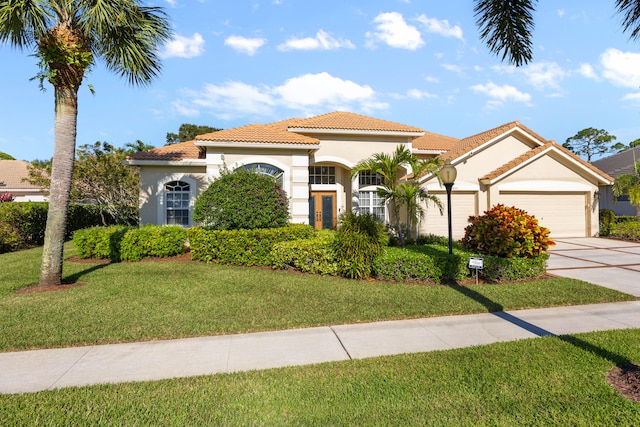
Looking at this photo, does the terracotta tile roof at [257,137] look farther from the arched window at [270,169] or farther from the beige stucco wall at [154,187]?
the beige stucco wall at [154,187]

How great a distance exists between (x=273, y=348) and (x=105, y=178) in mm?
14332

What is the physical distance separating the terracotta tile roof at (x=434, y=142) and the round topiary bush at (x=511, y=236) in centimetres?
853

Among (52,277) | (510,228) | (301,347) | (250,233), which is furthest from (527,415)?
(52,277)

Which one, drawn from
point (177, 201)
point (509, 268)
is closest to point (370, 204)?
point (509, 268)

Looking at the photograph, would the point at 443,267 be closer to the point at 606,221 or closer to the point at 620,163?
the point at 606,221

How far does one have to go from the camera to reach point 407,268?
845cm

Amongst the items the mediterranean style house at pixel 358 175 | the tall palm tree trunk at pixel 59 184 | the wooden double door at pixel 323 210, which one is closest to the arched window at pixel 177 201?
the mediterranean style house at pixel 358 175

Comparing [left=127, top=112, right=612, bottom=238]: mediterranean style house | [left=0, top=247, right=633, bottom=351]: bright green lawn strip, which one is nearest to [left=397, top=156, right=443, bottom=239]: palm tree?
[left=127, top=112, right=612, bottom=238]: mediterranean style house

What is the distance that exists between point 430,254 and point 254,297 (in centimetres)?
469

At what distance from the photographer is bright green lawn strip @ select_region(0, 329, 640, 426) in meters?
3.14

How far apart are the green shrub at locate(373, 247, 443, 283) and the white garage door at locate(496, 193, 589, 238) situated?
35.6 ft

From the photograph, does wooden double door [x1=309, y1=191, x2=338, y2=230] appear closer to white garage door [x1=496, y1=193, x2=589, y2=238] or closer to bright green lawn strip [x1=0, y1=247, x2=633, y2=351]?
bright green lawn strip [x1=0, y1=247, x2=633, y2=351]

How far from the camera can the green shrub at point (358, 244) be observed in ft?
28.5

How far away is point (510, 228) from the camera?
354 inches
